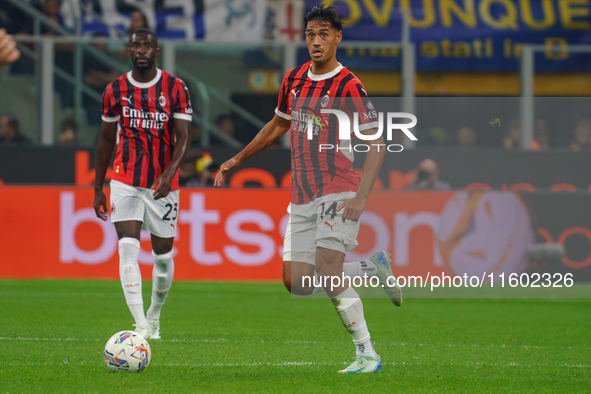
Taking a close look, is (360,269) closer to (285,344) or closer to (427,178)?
(285,344)

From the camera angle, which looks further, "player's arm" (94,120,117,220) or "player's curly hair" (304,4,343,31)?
"player's arm" (94,120,117,220)

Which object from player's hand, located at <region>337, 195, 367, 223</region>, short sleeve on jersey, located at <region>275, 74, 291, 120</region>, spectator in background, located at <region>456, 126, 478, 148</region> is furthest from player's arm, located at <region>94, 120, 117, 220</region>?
spectator in background, located at <region>456, 126, 478, 148</region>

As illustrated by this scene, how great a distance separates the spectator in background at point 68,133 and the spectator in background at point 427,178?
470 cm

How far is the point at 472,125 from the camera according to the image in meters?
12.4

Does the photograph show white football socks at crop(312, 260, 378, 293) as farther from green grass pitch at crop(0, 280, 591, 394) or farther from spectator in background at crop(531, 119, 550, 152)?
spectator in background at crop(531, 119, 550, 152)

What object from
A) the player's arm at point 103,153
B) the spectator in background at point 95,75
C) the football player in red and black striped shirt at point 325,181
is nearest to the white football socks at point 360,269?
the football player in red and black striped shirt at point 325,181

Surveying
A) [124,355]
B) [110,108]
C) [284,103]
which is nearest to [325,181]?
[284,103]

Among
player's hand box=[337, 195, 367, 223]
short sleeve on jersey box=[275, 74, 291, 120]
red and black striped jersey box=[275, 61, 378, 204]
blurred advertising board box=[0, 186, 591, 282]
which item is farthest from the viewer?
blurred advertising board box=[0, 186, 591, 282]

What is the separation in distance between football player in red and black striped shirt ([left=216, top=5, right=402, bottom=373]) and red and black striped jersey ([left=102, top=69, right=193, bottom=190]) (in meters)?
1.49

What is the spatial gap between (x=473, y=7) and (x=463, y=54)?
88cm

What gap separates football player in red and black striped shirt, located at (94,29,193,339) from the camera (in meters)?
6.11

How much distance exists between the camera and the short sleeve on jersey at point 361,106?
15.8ft

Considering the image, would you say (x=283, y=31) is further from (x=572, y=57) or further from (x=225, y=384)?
(x=225, y=384)

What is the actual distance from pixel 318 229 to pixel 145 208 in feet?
5.99
